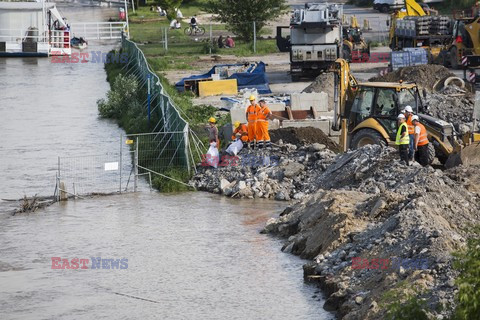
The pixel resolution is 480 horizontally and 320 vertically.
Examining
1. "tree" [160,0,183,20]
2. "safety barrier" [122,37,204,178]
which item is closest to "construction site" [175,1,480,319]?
"safety barrier" [122,37,204,178]

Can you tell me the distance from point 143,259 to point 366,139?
24.4 feet

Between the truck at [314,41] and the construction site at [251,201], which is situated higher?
the truck at [314,41]

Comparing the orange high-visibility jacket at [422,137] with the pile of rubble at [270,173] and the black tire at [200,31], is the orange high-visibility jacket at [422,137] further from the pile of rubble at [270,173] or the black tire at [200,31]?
the black tire at [200,31]

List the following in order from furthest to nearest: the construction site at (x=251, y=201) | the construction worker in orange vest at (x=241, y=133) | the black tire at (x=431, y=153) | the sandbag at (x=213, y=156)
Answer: the construction worker in orange vest at (x=241, y=133) < the sandbag at (x=213, y=156) < the black tire at (x=431, y=153) < the construction site at (x=251, y=201)

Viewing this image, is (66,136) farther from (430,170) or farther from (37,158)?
(430,170)

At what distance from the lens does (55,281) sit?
730 inches

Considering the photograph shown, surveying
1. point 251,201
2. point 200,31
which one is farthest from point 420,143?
point 200,31

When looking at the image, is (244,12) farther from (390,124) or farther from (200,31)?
(390,124)

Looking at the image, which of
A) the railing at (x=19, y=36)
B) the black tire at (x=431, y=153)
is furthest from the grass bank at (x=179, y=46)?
the black tire at (x=431, y=153)

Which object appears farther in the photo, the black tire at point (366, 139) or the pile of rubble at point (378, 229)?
the black tire at point (366, 139)

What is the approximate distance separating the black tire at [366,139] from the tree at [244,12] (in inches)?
1340

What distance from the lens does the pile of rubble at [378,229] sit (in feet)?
49.4

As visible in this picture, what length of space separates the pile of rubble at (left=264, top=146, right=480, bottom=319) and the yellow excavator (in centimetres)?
103

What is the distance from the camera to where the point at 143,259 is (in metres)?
19.9
